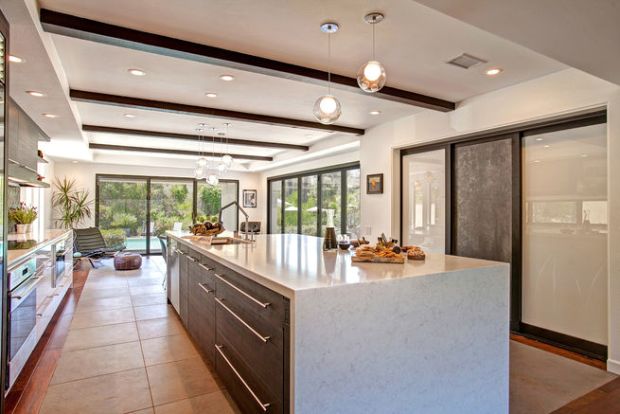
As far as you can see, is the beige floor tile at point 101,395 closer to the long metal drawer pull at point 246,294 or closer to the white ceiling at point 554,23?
the long metal drawer pull at point 246,294

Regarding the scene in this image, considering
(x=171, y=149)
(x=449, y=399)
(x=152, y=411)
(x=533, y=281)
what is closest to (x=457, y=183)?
(x=533, y=281)

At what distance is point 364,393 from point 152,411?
1447 mm

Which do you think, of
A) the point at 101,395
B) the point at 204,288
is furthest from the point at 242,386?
the point at 101,395

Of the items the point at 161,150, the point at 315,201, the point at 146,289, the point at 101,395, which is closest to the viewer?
the point at 101,395

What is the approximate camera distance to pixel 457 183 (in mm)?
4520

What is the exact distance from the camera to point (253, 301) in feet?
6.10

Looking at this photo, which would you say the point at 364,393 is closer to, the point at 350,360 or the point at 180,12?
the point at 350,360

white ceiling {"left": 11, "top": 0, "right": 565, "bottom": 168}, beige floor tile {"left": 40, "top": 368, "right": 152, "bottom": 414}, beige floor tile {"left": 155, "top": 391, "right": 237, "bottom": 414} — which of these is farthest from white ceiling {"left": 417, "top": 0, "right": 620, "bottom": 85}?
beige floor tile {"left": 40, "top": 368, "right": 152, "bottom": 414}

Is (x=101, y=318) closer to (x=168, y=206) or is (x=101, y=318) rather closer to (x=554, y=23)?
(x=554, y=23)

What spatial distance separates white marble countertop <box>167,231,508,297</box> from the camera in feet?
5.33

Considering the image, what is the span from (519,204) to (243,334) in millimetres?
3169

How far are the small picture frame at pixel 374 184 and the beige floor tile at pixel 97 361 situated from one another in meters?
3.68

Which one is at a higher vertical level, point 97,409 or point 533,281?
point 533,281

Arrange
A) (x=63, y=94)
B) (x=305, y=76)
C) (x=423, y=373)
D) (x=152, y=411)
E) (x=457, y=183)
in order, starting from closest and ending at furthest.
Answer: (x=423, y=373) < (x=152, y=411) < (x=305, y=76) < (x=63, y=94) < (x=457, y=183)
